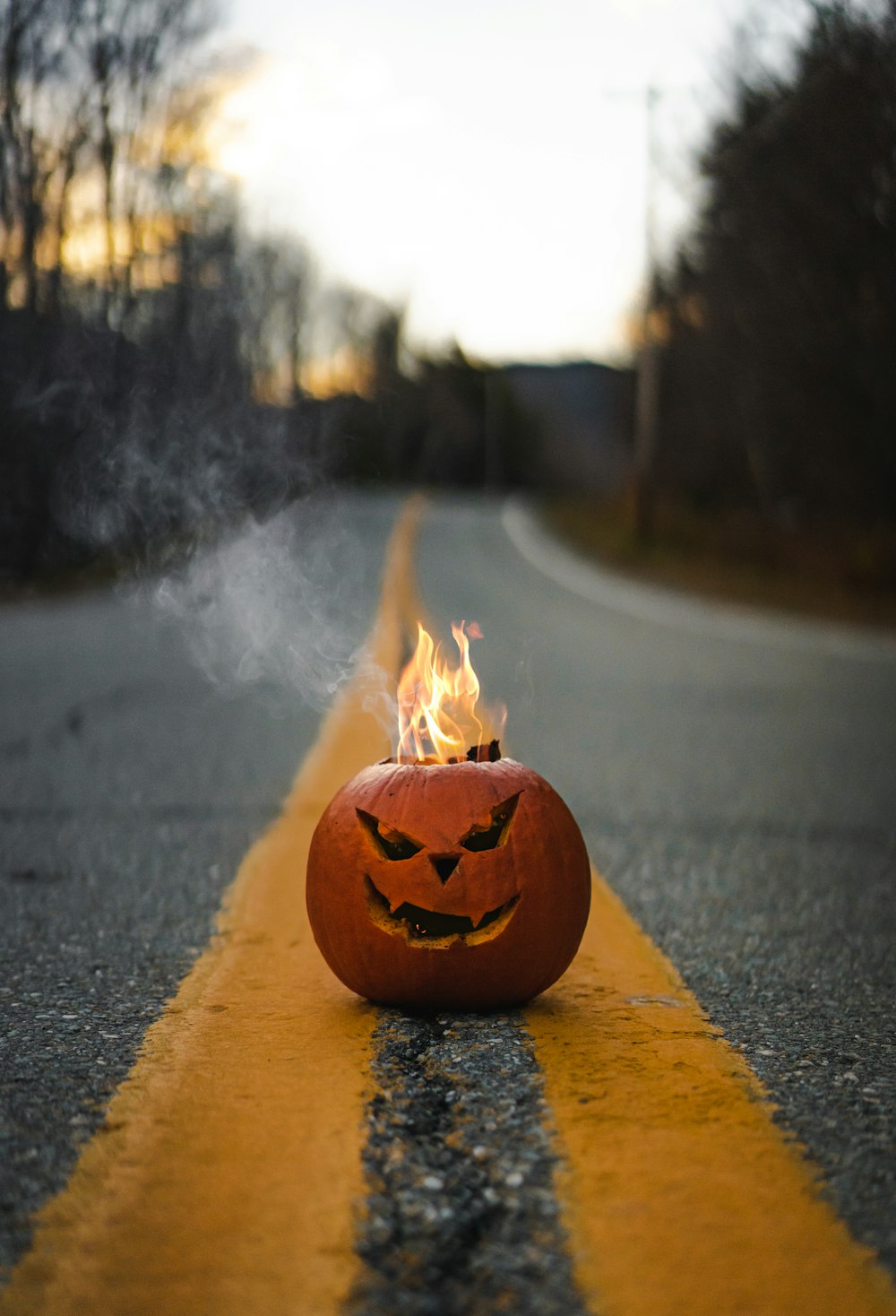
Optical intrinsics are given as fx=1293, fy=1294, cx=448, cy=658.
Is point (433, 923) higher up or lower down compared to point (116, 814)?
higher up

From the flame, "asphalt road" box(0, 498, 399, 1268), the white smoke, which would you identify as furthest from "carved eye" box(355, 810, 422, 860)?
the white smoke

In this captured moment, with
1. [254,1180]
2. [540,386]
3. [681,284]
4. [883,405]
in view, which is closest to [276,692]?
[254,1180]

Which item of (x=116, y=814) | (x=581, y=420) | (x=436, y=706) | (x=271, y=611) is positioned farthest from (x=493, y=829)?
(x=581, y=420)

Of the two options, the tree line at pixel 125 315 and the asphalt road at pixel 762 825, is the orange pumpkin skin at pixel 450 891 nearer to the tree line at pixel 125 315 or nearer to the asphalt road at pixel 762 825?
the asphalt road at pixel 762 825

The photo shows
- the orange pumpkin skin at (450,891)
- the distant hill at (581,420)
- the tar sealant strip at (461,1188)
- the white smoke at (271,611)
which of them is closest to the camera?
the tar sealant strip at (461,1188)

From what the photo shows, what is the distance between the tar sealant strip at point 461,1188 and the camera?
1.76 metres

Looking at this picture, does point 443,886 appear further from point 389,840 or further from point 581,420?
point 581,420

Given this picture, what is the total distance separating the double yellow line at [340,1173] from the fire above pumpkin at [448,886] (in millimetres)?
135

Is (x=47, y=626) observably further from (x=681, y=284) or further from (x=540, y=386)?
(x=540, y=386)

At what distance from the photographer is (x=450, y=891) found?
113 inches

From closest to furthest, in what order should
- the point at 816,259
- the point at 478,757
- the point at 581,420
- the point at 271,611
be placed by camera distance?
the point at 478,757 → the point at 271,611 → the point at 816,259 → the point at 581,420

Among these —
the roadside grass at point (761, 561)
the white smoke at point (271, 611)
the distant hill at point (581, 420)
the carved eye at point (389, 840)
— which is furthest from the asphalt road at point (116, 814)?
the distant hill at point (581, 420)

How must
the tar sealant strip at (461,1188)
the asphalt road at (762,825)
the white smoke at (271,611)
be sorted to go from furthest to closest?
the white smoke at (271,611)
the asphalt road at (762,825)
the tar sealant strip at (461,1188)

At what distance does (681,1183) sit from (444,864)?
103 cm
